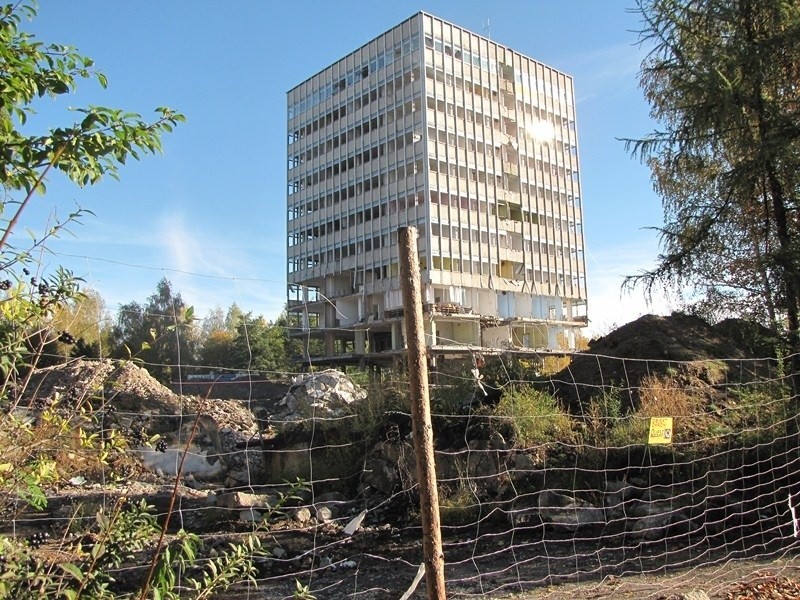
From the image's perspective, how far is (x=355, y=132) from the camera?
5472 cm

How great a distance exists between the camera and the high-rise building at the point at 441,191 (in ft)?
161

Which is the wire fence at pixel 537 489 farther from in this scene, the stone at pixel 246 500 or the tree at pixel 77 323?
the tree at pixel 77 323

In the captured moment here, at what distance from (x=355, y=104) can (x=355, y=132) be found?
2.45m

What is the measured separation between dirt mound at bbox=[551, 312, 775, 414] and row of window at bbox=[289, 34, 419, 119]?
140 feet

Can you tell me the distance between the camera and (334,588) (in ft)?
24.9

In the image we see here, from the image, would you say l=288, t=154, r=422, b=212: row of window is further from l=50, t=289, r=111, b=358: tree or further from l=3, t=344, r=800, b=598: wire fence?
l=50, t=289, r=111, b=358: tree

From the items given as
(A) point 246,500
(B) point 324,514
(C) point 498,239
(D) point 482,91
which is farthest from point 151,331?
(D) point 482,91

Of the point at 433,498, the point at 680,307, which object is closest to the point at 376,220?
the point at 680,307

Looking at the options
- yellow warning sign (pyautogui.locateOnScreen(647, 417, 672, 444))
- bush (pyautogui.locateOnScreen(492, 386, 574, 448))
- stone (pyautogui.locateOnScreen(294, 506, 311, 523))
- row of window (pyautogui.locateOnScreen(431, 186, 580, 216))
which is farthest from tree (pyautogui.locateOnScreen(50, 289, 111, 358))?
row of window (pyautogui.locateOnScreen(431, 186, 580, 216))

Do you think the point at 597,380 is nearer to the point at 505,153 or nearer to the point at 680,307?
the point at 680,307

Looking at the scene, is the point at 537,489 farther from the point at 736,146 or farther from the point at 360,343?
the point at 360,343

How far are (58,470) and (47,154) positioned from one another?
3.58 ft

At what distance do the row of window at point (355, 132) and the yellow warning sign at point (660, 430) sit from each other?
1814 inches

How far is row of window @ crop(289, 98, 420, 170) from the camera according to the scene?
50.5 meters
